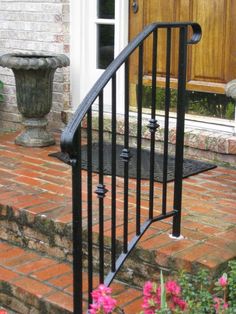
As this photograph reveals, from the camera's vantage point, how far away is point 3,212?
369 cm

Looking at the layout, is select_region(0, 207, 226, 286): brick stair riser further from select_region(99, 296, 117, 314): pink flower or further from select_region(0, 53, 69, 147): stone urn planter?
select_region(0, 53, 69, 147): stone urn planter

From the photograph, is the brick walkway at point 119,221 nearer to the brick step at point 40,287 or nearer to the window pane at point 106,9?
the brick step at point 40,287

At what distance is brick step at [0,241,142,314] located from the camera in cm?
297

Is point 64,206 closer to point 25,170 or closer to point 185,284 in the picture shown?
point 25,170

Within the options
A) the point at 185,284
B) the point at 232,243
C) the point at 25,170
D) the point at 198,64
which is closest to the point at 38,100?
the point at 25,170

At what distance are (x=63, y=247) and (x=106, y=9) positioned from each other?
8.27ft

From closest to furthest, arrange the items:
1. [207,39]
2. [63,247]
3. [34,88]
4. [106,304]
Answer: [106,304]
[63,247]
[207,39]
[34,88]

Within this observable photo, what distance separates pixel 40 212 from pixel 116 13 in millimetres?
2193

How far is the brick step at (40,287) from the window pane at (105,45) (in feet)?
7.62

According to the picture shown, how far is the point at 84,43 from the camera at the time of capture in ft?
17.6

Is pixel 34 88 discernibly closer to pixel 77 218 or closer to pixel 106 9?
pixel 106 9

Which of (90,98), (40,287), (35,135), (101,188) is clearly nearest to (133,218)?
(40,287)

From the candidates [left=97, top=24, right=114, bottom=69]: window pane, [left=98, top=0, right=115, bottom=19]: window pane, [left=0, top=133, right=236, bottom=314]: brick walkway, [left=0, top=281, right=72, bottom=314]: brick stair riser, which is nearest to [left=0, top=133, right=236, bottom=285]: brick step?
[left=0, top=133, right=236, bottom=314]: brick walkway

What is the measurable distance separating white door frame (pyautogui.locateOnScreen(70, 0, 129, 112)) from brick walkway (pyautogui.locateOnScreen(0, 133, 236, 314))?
926 millimetres
